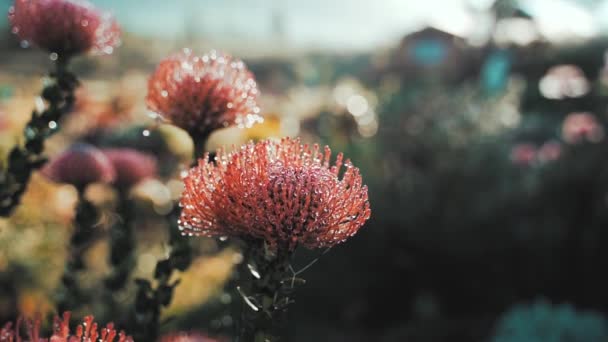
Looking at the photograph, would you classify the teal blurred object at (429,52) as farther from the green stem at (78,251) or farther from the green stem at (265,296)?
the green stem at (265,296)

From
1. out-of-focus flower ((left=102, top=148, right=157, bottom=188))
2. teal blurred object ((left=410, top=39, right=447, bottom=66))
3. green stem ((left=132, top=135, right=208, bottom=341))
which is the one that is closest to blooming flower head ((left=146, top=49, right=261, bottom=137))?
green stem ((left=132, top=135, right=208, bottom=341))

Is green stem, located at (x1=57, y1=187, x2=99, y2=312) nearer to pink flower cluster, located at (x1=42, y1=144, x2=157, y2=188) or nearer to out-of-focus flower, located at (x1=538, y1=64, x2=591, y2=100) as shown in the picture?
pink flower cluster, located at (x1=42, y1=144, x2=157, y2=188)

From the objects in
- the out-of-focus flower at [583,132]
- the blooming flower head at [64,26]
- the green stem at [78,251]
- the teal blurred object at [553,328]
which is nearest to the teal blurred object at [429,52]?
the out-of-focus flower at [583,132]

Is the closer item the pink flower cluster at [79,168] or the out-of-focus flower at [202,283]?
the pink flower cluster at [79,168]

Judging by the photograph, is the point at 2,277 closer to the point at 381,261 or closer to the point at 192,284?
the point at 192,284

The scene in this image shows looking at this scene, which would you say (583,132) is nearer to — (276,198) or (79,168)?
(79,168)
